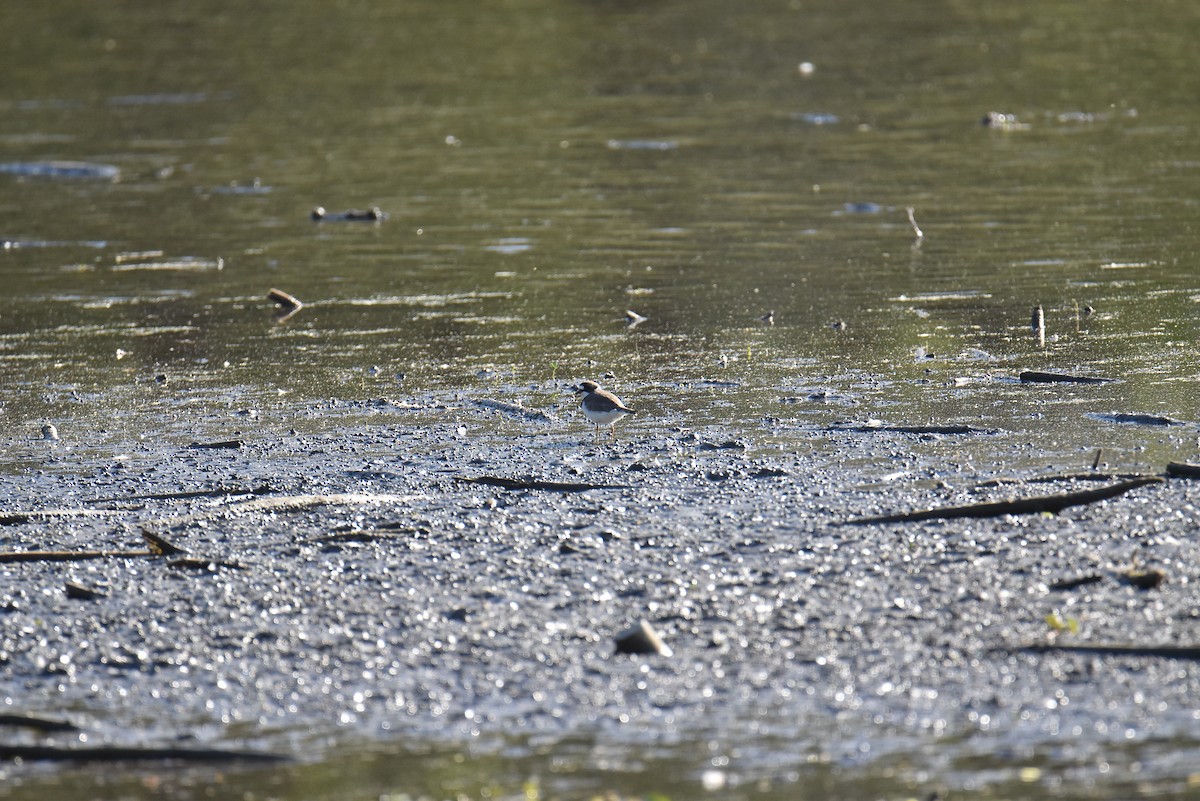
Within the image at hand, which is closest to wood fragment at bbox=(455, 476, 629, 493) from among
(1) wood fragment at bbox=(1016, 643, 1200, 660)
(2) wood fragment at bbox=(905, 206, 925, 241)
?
(1) wood fragment at bbox=(1016, 643, 1200, 660)

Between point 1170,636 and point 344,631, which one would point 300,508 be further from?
point 1170,636

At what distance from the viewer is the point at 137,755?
5.25 m

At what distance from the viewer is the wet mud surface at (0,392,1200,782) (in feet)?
17.6

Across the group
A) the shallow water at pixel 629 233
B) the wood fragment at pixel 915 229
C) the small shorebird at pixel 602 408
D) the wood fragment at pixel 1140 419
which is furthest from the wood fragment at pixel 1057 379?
the wood fragment at pixel 915 229

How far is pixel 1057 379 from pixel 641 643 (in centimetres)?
483

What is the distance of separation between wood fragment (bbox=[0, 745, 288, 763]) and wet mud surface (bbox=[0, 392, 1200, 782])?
12 centimetres

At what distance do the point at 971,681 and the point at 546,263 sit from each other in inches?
385

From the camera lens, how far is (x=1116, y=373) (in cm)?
1006

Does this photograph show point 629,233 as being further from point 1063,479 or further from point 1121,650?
point 1121,650

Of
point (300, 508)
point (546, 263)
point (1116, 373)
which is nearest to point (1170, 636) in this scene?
point (300, 508)

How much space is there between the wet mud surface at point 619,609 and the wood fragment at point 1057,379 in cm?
160

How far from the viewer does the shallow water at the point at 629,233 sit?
10094 mm

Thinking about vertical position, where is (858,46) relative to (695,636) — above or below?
above

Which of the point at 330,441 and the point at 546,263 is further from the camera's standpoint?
the point at 546,263
